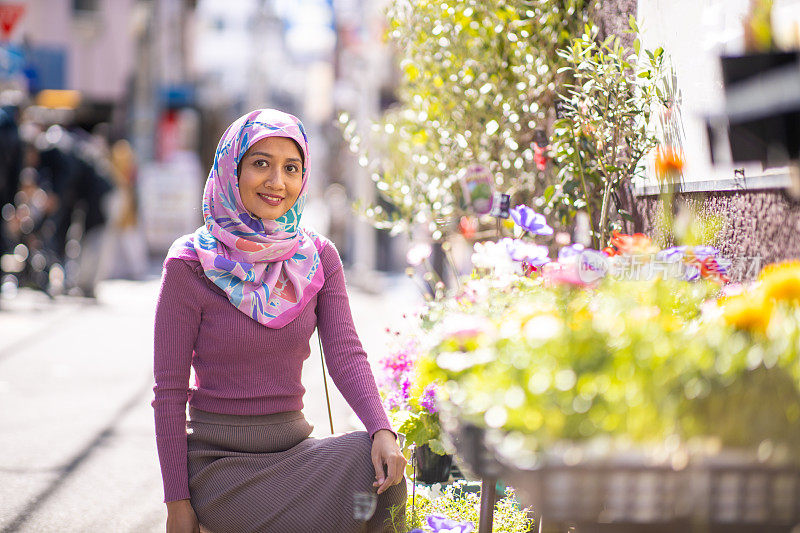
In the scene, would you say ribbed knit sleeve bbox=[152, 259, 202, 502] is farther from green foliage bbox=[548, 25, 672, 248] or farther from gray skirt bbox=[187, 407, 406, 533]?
green foliage bbox=[548, 25, 672, 248]

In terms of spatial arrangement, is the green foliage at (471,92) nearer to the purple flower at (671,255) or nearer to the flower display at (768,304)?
the purple flower at (671,255)

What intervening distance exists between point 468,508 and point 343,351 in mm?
698

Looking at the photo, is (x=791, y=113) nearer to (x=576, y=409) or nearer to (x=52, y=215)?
(x=576, y=409)

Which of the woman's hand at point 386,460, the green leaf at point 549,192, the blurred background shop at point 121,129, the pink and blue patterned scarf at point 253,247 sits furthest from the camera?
the blurred background shop at point 121,129

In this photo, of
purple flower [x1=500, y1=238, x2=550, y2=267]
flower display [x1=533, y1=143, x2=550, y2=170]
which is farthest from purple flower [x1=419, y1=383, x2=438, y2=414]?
flower display [x1=533, y1=143, x2=550, y2=170]

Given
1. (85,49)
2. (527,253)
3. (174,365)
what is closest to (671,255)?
(527,253)

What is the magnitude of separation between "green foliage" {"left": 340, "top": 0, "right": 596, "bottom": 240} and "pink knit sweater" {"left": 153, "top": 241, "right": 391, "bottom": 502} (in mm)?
1228

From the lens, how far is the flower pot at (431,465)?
9.96ft

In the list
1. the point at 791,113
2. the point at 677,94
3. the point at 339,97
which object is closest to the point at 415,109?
the point at 677,94

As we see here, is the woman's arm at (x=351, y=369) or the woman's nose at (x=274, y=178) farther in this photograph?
the woman's nose at (x=274, y=178)

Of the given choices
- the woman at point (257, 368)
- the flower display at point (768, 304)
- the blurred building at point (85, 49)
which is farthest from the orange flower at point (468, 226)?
the blurred building at point (85, 49)

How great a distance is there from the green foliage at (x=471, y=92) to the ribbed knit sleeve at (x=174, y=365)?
133 cm

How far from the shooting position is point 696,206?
2.76 meters

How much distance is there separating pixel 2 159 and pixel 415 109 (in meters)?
6.54
